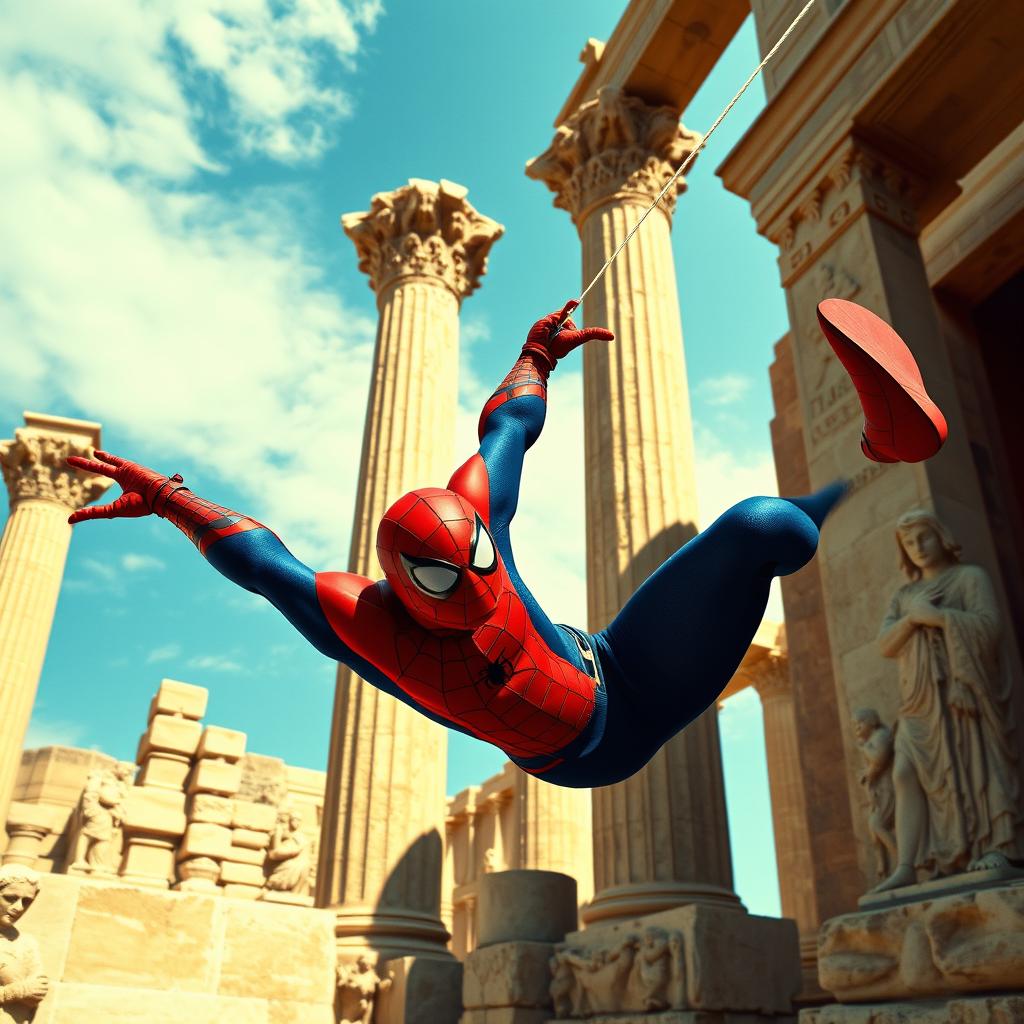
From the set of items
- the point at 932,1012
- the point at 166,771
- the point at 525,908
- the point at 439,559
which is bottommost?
the point at 932,1012

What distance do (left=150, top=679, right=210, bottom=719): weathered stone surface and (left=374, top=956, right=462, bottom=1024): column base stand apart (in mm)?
11220

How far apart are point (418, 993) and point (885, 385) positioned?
10.5 m

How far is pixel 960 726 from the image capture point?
743cm

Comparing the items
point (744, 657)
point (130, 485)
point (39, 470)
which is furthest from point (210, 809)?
point (130, 485)

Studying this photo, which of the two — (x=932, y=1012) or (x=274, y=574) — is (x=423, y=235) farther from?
(x=274, y=574)

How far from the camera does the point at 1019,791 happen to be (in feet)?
23.2

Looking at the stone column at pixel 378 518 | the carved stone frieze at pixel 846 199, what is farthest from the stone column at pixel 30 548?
the carved stone frieze at pixel 846 199

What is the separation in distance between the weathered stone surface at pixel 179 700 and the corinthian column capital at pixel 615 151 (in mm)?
12849

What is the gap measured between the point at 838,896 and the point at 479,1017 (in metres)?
4.24

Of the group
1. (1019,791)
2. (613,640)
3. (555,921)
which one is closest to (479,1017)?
(555,921)

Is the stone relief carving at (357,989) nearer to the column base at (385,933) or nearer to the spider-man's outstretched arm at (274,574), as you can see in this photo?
the column base at (385,933)

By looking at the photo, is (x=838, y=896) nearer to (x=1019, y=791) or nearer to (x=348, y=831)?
(x=1019, y=791)

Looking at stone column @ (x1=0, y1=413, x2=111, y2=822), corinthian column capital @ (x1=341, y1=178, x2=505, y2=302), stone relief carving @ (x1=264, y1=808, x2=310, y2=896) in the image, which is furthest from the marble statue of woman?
stone column @ (x1=0, y1=413, x2=111, y2=822)

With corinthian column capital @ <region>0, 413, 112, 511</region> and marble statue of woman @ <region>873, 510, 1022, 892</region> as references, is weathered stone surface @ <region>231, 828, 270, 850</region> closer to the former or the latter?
corinthian column capital @ <region>0, 413, 112, 511</region>
